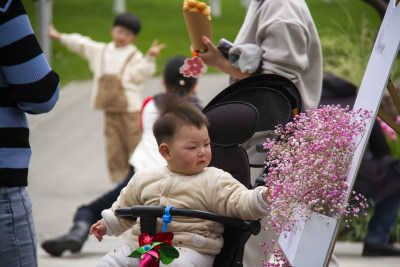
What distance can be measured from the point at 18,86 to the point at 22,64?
85mm

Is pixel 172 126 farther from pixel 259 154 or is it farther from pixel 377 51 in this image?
pixel 377 51

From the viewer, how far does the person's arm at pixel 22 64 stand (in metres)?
2.73

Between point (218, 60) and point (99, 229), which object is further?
point (218, 60)

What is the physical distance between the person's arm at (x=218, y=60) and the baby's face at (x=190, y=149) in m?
0.79

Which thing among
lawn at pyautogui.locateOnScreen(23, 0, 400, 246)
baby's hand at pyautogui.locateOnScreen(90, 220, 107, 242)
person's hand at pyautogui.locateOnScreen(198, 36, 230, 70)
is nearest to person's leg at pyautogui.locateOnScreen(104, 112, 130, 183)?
lawn at pyautogui.locateOnScreen(23, 0, 400, 246)

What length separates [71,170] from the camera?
9.93m

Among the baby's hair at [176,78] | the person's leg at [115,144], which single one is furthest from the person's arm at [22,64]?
the person's leg at [115,144]

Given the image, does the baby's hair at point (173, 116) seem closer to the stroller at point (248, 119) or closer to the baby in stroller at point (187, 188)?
the baby in stroller at point (187, 188)

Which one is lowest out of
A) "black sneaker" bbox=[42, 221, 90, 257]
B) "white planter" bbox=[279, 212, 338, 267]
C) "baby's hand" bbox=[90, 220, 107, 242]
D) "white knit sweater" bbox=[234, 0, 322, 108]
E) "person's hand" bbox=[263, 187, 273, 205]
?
"black sneaker" bbox=[42, 221, 90, 257]

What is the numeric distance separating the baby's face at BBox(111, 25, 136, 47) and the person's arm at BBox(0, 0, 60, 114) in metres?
5.50

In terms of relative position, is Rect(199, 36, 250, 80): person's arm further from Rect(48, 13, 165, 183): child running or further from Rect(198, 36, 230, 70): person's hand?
Rect(48, 13, 165, 183): child running

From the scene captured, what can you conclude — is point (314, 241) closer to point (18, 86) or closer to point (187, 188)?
point (187, 188)

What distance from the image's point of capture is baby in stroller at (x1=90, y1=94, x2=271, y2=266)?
317cm

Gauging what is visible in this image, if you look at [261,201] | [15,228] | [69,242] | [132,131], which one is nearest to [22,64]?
[15,228]
